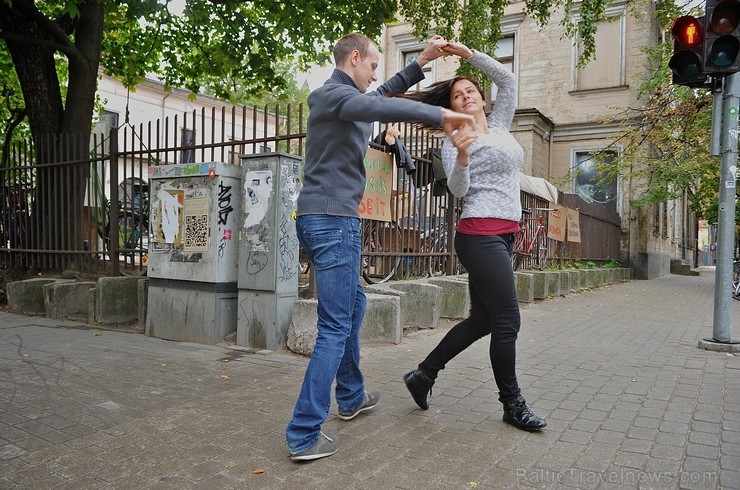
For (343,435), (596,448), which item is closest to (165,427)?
(343,435)

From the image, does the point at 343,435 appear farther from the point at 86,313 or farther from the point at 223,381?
the point at 86,313

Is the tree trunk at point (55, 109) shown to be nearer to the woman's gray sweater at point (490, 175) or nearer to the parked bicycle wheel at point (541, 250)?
the woman's gray sweater at point (490, 175)

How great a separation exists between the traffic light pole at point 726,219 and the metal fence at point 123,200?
10.2ft

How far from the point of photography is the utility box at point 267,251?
5.22 m

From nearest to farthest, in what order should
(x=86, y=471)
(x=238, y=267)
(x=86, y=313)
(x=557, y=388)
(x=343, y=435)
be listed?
(x=86, y=471) → (x=343, y=435) → (x=557, y=388) → (x=238, y=267) → (x=86, y=313)

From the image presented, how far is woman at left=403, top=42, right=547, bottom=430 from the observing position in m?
3.14

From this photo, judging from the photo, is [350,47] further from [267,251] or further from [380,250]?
[380,250]

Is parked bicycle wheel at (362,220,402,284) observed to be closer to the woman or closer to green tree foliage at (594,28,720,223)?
the woman

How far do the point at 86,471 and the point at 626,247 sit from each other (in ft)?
65.1

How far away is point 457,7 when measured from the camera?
11.7 m

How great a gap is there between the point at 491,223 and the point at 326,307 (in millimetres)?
1066

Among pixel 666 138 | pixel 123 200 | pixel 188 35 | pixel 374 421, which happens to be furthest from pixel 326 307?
pixel 666 138

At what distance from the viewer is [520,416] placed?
124 inches

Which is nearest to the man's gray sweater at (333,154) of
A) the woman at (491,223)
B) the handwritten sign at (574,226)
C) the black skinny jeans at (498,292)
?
the woman at (491,223)
